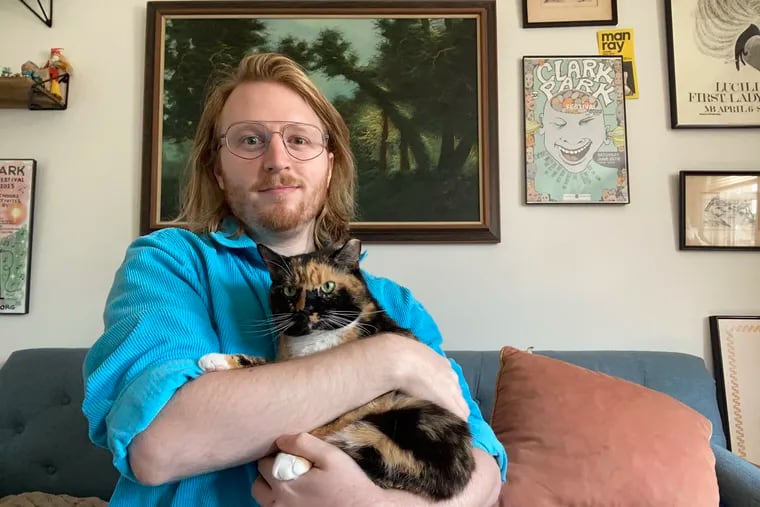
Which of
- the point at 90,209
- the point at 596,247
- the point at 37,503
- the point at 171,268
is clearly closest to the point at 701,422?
the point at 596,247

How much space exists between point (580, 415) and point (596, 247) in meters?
0.82

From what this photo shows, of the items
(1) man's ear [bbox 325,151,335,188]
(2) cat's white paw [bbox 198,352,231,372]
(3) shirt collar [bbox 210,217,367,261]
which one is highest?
(1) man's ear [bbox 325,151,335,188]

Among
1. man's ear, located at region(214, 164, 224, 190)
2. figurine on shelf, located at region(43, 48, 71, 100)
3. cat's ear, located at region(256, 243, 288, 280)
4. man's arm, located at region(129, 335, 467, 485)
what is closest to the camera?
man's arm, located at region(129, 335, 467, 485)

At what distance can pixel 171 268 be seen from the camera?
0.94m

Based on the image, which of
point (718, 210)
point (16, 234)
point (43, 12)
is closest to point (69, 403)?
point (16, 234)

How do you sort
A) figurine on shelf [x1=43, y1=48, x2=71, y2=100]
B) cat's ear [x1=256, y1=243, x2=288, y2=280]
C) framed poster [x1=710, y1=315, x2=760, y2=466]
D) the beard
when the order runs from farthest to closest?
figurine on shelf [x1=43, y1=48, x2=71, y2=100] → framed poster [x1=710, y1=315, x2=760, y2=466] → the beard → cat's ear [x1=256, y1=243, x2=288, y2=280]

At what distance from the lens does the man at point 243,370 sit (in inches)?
29.1

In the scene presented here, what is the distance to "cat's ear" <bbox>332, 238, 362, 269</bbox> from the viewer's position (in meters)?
1.04

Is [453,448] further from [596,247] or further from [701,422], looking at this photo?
[596,247]

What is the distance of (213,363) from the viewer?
80cm

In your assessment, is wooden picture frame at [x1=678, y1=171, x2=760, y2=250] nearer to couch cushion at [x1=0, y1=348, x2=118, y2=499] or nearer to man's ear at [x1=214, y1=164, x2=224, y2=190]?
man's ear at [x1=214, y1=164, x2=224, y2=190]

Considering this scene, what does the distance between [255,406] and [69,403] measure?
4.39 feet

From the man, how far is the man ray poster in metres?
1.08

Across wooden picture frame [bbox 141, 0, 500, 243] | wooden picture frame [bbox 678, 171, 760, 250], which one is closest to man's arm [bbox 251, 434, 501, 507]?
wooden picture frame [bbox 141, 0, 500, 243]
